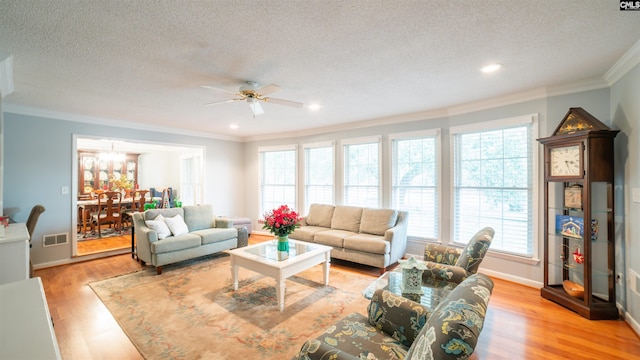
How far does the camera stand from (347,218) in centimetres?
489

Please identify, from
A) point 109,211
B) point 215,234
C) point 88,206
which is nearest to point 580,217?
point 215,234

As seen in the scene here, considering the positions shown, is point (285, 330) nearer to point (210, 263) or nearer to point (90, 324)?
point (90, 324)

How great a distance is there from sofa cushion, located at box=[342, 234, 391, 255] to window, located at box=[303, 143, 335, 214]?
4.79 feet

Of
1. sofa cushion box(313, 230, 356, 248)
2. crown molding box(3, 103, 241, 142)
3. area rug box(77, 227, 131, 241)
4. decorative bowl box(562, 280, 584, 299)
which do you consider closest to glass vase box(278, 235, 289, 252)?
sofa cushion box(313, 230, 356, 248)

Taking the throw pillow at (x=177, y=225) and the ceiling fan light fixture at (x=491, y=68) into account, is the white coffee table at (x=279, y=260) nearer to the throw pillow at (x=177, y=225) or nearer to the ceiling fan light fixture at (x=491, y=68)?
the throw pillow at (x=177, y=225)

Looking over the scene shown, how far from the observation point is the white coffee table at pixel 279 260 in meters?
2.89

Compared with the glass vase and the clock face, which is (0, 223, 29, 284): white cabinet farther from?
the clock face

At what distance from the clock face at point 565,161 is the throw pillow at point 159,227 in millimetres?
5374

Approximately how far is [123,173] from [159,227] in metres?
6.85

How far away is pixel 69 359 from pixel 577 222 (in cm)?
499

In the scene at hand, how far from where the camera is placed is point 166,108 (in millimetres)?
4145

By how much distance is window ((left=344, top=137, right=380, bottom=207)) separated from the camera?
5059mm

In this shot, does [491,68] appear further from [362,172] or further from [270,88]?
[362,172]

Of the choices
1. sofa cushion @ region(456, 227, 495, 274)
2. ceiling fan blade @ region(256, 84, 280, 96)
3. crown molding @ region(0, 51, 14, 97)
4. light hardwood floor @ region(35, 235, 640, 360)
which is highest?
crown molding @ region(0, 51, 14, 97)
